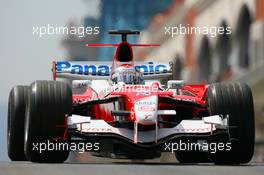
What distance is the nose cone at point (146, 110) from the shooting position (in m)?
22.1

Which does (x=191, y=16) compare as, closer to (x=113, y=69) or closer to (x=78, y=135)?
(x=113, y=69)

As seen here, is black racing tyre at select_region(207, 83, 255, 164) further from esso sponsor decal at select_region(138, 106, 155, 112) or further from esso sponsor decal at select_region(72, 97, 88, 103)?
esso sponsor decal at select_region(72, 97, 88, 103)

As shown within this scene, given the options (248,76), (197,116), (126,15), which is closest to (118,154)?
(197,116)

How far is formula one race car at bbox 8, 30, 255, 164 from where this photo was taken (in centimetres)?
2228

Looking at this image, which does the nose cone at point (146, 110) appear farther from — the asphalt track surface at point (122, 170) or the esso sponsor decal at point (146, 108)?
the asphalt track surface at point (122, 170)

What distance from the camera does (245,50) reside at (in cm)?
3603

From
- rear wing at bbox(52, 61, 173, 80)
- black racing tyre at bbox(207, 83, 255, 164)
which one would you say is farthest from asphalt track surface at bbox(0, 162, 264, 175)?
rear wing at bbox(52, 61, 173, 80)

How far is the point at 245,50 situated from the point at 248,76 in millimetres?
858

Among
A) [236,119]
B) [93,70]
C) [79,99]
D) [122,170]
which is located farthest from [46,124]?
[93,70]

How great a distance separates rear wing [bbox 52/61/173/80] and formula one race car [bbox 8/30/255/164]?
7.54 feet

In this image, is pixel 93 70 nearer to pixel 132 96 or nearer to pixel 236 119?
pixel 132 96

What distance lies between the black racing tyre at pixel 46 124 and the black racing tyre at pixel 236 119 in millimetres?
2555

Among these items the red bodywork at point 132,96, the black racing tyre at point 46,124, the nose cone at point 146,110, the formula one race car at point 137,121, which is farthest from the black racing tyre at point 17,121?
the nose cone at point 146,110

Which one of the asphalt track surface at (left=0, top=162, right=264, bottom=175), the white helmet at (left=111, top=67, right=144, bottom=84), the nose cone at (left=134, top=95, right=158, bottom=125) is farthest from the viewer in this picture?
the white helmet at (left=111, top=67, right=144, bottom=84)
